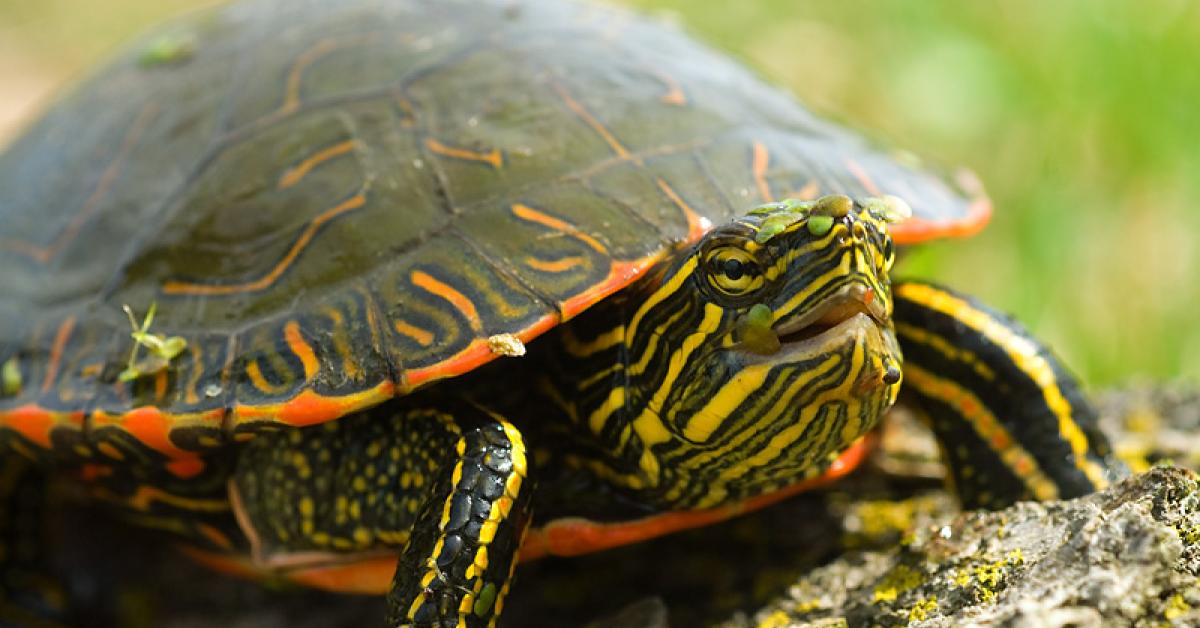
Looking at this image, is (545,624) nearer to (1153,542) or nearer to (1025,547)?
(1025,547)

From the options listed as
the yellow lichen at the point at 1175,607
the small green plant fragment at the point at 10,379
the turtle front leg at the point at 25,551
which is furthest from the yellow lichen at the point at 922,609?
the turtle front leg at the point at 25,551

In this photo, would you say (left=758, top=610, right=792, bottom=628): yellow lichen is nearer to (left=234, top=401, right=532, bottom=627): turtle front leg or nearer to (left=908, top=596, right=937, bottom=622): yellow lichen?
(left=908, top=596, right=937, bottom=622): yellow lichen

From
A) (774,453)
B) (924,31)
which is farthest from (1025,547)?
(924,31)

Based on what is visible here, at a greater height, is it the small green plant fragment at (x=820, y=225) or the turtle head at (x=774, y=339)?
the small green plant fragment at (x=820, y=225)

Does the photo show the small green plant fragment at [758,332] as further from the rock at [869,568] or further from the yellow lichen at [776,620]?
the yellow lichen at [776,620]

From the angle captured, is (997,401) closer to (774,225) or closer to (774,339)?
(774,339)

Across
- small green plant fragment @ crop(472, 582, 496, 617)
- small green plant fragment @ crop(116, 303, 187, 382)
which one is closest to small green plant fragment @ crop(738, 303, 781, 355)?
small green plant fragment @ crop(472, 582, 496, 617)
